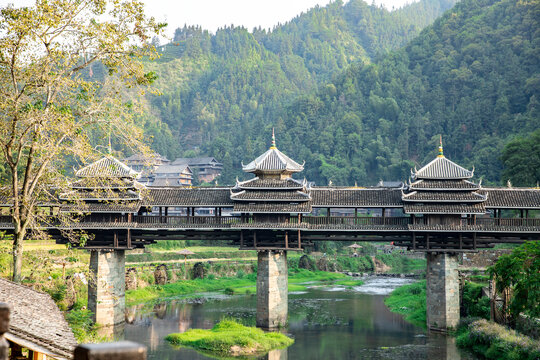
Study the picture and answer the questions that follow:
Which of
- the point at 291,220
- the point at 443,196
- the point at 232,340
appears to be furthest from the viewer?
the point at 291,220

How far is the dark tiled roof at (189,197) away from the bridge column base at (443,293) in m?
11.7

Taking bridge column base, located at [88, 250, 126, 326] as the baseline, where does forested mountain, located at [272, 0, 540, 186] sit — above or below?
above

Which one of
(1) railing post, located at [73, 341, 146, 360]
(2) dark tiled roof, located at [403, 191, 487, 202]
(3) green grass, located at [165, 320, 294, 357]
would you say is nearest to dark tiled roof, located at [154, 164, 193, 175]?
(3) green grass, located at [165, 320, 294, 357]

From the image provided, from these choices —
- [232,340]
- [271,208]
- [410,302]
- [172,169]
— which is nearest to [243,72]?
[172,169]

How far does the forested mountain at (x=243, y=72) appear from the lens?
424 feet

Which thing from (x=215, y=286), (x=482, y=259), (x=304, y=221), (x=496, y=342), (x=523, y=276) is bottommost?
(x=215, y=286)

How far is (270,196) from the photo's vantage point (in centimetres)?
3225

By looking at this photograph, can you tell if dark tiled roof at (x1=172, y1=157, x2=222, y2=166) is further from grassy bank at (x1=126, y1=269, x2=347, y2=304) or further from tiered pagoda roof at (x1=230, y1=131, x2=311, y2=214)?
tiered pagoda roof at (x1=230, y1=131, x2=311, y2=214)

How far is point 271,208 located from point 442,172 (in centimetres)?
943

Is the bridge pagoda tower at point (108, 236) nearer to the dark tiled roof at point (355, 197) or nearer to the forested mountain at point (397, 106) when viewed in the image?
the dark tiled roof at point (355, 197)

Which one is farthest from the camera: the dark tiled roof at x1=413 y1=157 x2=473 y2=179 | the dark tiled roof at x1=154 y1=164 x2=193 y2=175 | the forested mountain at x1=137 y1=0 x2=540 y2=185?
the dark tiled roof at x1=154 y1=164 x2=193 y2=175

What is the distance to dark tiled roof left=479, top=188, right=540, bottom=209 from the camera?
31625 mm

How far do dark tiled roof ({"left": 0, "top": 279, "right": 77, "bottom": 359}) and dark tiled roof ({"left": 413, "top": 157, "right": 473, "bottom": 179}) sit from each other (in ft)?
75.3

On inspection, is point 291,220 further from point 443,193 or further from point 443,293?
point 443,293
